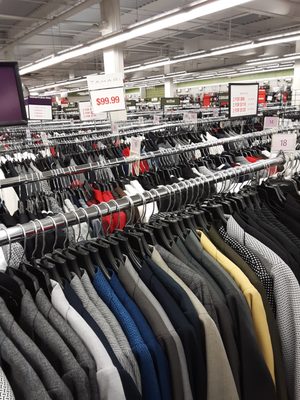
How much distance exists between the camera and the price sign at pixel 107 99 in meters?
4.46

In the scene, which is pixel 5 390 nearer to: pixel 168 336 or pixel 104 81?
pixel 168 336

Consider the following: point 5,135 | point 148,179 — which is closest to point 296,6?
point 5,135

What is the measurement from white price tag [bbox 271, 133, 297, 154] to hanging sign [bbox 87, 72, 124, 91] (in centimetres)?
277

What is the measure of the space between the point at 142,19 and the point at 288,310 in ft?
34.0

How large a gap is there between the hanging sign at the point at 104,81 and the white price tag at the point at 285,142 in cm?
277

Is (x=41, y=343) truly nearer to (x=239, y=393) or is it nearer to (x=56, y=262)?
(x=56, y=262)

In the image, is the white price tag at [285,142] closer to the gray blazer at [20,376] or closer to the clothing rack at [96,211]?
the clothing rack at [96,211]

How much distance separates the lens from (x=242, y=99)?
4.15 metres

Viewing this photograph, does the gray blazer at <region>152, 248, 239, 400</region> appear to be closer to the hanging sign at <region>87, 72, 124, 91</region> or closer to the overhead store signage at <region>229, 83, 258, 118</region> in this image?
the overhead store signage at <region>229, 83, 258, 118</region>

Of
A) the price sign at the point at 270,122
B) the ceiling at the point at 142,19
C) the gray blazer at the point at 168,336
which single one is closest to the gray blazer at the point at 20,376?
the gray blazer at the point at 168,336

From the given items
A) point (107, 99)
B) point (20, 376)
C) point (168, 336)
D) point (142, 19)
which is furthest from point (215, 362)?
point (142, 19)

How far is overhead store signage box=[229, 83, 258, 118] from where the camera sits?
159 inches

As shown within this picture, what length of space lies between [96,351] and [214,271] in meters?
0.52

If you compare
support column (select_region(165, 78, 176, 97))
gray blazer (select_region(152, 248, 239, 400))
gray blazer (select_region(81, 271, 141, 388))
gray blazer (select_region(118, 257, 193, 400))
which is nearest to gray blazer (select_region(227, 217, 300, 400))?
gray blazer (select_region(152, 248, 239, 400))
